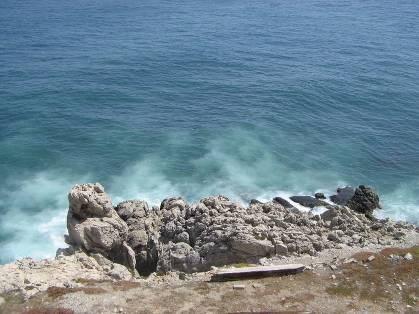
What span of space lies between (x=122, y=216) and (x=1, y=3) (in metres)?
149

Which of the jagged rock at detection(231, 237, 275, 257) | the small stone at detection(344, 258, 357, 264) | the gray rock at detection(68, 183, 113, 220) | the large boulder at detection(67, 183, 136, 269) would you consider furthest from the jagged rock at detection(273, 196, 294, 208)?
the gray rock at detection(68, 183, 113, 220)

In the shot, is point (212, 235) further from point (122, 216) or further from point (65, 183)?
point (65, 183)

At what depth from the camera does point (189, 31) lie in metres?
152

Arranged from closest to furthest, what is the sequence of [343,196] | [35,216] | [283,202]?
[35,216] → [283,202] → [343,196]

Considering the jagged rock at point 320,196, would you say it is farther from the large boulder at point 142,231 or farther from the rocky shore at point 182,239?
the large boulder at point 142,231

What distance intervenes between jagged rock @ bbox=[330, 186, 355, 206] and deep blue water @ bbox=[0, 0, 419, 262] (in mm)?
3582

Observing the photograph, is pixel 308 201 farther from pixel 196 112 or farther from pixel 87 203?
pixel 196 112

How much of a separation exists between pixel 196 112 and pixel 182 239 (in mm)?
48057

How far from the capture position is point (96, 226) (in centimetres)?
5678

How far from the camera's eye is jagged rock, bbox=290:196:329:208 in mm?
77438

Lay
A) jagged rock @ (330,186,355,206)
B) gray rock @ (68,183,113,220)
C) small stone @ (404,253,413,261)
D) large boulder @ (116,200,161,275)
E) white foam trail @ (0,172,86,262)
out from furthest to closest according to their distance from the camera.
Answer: jagged rock @ (330,186,355,206), white foam trail @ (0,172,86,262), large boulder @ (116,200,161,275), gray rock @ (68,183,113,220), small stone @ (404,253,413,261)

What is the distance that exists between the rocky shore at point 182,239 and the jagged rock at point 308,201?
10.5 m

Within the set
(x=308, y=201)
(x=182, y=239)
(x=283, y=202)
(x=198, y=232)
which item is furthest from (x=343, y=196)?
(x=182, y=239)

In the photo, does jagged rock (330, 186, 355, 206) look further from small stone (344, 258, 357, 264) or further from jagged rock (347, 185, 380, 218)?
small stone (344, 258, 357, 264)
